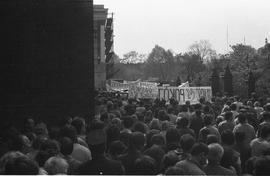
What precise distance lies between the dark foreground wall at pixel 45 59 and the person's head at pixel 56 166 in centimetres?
835

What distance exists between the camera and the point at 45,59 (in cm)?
1539

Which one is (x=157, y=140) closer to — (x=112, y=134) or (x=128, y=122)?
(x=112, y=134)

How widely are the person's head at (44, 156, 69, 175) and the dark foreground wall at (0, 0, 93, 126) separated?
329 inches

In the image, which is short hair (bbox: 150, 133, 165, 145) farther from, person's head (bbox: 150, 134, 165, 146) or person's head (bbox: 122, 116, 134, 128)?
person's head (bbox: 122, 116, 134, 128)

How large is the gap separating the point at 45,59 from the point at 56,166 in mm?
8829

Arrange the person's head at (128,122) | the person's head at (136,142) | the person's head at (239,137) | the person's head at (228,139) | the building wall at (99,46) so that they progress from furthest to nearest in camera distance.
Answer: the building wall at (99,46) < the person's head at (128,122) < the person's head at (239,137) < the person's head at (228,139) < the person's head at (136,142)

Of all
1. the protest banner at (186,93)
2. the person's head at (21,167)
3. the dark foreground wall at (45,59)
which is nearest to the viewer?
the person's head at (21,167)

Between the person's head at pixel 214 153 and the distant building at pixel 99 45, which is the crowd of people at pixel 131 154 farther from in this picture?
the distant building at pixel 99 45

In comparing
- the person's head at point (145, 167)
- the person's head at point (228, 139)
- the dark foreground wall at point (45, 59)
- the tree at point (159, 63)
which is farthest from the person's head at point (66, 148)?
the tree at point (159, 63)

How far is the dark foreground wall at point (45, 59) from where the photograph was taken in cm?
1510

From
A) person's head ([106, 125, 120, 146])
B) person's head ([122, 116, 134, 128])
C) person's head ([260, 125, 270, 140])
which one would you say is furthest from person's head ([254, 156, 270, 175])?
person's head ([122, 116, 134, 128])

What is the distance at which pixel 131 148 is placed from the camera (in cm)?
764

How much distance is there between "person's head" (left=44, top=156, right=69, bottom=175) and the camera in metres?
6.82

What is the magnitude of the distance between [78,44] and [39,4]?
1496 millimetres
